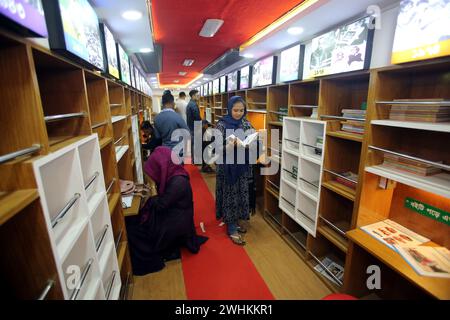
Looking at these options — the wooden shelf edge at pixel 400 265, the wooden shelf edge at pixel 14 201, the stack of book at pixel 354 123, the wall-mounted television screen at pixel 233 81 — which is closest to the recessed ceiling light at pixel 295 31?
the stack of book at pixel 354 123

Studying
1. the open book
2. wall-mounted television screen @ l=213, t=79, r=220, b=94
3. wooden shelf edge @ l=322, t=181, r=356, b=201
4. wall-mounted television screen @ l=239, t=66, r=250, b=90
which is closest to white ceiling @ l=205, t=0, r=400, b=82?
wall-mounted television screen @ l=239, t=66, r=250, b=90

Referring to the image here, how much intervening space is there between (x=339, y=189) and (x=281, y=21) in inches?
70.7

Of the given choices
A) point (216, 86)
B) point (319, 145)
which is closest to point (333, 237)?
point (319, 145)

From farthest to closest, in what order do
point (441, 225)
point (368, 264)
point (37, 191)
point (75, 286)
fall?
1. point (368, 264)
2. point (441, 225)
3. point (75, 286)
4. point (37, 191)

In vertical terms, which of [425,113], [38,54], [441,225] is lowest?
[441,225]

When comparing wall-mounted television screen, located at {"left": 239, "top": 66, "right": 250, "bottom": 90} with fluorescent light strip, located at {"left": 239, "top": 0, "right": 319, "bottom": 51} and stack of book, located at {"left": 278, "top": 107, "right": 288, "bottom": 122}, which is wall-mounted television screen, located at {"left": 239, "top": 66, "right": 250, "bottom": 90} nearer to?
fluorescent light strip, located at {"left": 239, "top": 0, "right": 319, "bottom": 51}

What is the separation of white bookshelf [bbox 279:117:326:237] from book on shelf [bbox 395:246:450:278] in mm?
730

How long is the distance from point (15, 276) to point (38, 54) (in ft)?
2.51

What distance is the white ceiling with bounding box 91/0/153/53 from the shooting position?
1.82m

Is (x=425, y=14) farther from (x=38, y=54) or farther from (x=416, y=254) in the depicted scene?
(x=38, y=54)

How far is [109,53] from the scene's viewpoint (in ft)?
6.22

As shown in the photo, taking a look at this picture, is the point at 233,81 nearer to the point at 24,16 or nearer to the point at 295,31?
the point at 295,31

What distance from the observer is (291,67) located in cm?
230
